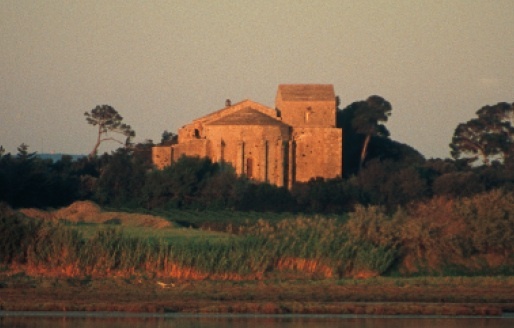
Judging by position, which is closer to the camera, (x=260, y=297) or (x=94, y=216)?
(x=260, y=297)

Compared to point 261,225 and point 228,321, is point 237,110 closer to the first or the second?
point 261,225

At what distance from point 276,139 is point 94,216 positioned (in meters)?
18.8

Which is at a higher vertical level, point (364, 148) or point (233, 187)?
point (364, 148)

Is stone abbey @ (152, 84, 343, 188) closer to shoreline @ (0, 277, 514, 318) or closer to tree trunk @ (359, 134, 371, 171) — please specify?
tree trunk @ (359, 134, 371, 171)

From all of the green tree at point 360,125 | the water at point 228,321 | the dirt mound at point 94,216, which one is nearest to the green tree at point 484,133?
the green tree at point 360,125

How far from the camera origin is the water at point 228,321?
17.7 metres

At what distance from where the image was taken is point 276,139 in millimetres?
59844

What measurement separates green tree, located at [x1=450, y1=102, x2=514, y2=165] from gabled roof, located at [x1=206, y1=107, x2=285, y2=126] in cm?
1597

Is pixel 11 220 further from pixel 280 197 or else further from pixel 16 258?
pixel 280 197

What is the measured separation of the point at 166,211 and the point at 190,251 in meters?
27.5

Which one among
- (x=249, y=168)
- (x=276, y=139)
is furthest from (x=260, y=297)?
(x=249, y=168)

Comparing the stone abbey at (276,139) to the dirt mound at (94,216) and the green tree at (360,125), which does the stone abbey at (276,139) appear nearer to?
the green tree at (360,125)

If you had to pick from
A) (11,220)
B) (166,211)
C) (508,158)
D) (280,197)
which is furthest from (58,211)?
(508,158)

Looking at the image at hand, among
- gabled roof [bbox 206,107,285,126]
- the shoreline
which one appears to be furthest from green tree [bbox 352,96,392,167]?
the shoreline
